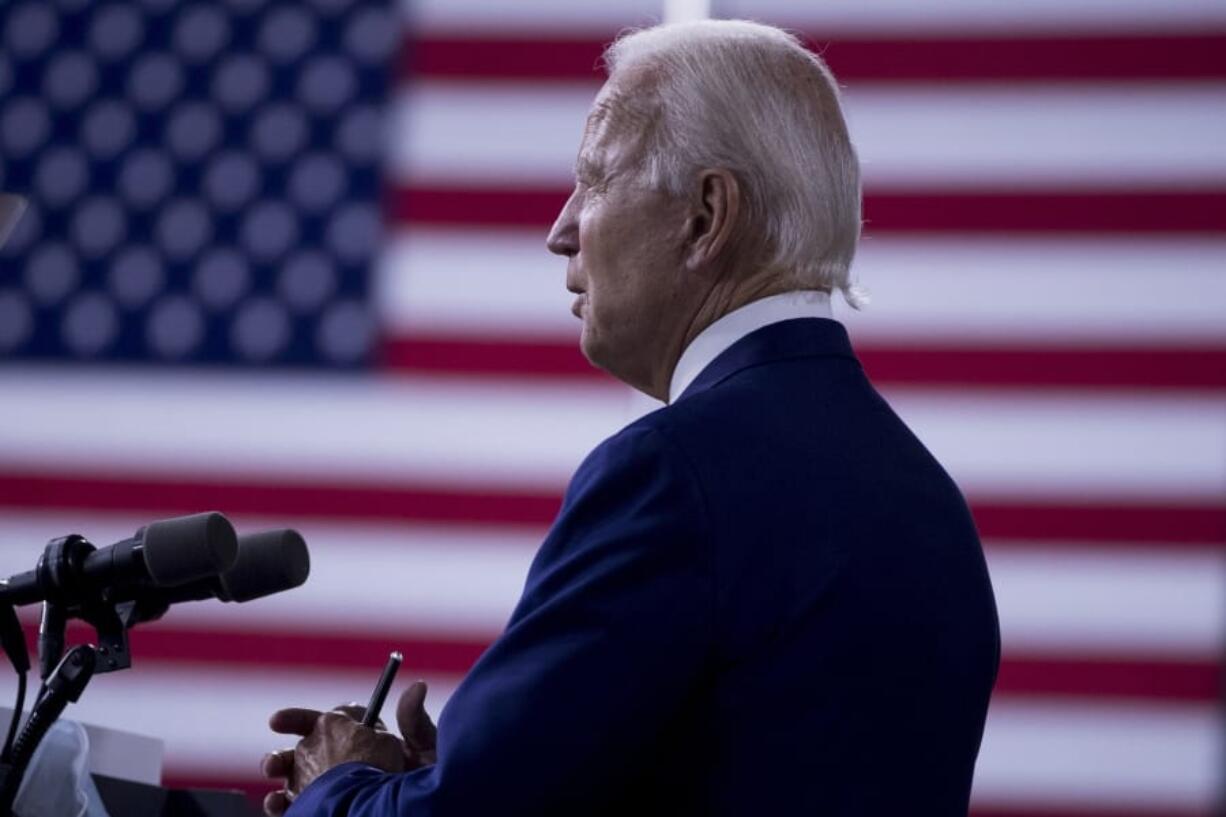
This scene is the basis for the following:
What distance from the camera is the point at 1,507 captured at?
3066 mm

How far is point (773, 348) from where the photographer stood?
1.25 m

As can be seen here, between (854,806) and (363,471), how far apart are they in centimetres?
196

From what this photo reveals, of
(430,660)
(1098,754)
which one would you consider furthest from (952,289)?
(430,660)

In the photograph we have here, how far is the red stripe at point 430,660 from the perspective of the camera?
9.04ft

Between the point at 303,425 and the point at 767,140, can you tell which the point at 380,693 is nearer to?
the point at 767,140

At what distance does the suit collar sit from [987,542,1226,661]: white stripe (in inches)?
62.7

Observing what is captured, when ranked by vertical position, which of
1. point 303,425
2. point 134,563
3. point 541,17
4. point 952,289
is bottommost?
point 134,563

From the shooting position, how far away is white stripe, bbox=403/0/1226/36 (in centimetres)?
291

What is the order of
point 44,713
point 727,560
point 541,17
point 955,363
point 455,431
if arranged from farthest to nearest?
point 541,17
point 455,431
point 955,363
point 44,713
point 727,560

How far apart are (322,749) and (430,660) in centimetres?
163

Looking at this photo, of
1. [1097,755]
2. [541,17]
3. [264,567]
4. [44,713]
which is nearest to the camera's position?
[44,713]

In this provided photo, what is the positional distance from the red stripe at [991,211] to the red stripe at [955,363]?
208 millimetres

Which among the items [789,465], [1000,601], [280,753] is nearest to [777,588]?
[789,465]

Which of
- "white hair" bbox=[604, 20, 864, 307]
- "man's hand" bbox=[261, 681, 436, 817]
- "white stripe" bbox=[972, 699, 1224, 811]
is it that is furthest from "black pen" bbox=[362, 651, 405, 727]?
"white stripe" bbox=[972, 699, 1224, 811]
